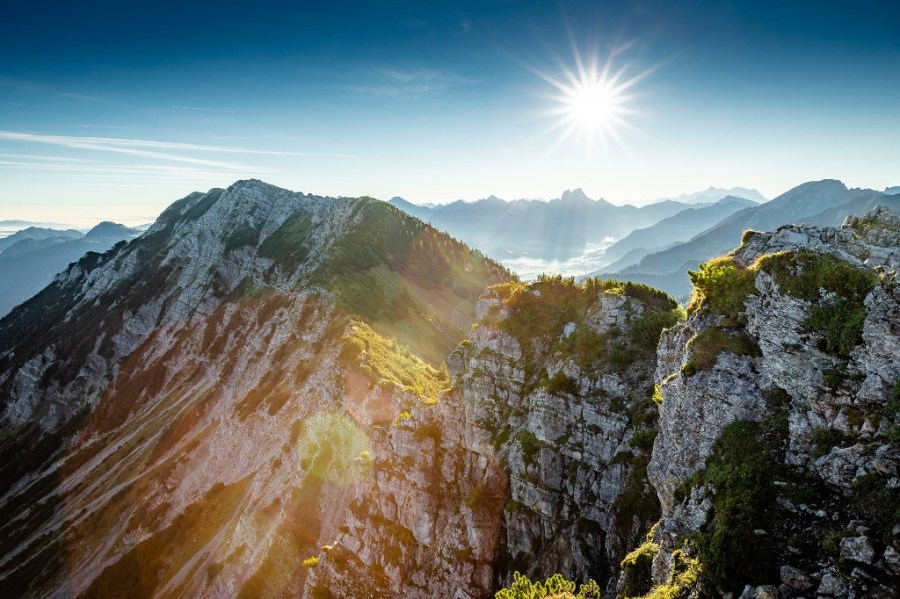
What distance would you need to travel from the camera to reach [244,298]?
157000 mm

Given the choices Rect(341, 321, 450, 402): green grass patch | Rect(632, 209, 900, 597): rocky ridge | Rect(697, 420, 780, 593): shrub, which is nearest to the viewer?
Rect(632, 209, 900, 597): rocky ridge

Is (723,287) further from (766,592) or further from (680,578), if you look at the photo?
(680,578)

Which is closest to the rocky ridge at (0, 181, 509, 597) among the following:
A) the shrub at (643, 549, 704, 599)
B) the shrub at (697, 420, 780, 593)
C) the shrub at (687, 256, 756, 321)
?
the shrub at (687, 256, 756, 321)

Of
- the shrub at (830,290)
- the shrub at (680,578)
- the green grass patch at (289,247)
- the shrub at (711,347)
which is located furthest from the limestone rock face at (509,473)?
the green grass patch at (289,247)

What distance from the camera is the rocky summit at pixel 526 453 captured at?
20500 mm

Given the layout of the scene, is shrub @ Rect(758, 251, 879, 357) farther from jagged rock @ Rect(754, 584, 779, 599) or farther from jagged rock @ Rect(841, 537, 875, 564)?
jagged rock @ Rect(754, 584, 779, 599)

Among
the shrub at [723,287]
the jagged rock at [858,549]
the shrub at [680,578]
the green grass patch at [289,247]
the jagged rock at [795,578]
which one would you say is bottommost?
the shrub at [680,578]

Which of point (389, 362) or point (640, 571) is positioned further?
point (389, 362)

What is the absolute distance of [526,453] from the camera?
142 ft

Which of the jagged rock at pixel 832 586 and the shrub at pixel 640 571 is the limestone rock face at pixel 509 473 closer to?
the shrub at pixel 640 571

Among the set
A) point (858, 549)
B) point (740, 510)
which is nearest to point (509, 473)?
point (740, 510)

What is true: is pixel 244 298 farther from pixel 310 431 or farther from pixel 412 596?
pixel 412 596

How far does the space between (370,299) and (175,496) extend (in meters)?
71.7

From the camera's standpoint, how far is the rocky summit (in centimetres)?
2050
